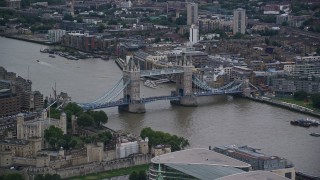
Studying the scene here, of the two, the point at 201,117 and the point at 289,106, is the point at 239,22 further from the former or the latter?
the point at 201,117

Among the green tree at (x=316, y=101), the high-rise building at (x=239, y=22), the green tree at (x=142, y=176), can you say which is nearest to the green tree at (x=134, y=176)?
the green tree at (x=142, y=176)

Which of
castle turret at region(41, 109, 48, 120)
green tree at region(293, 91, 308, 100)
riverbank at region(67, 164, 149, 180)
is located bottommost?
riverbank at region(67, 164, 149, 180)

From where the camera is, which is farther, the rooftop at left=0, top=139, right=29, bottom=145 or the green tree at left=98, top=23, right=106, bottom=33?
the green tree at left=98, top=23, right=106, bottom=33

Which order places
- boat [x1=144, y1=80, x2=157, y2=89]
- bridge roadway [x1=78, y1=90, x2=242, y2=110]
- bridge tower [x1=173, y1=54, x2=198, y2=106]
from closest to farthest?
bridge roadway [x1=78, y1=90, x2=242, y2=110]
bridge tower [x1=173, y1=54, x2=198, y2=106]
boat [x1=144, y1=80, x2=157, y2=89]

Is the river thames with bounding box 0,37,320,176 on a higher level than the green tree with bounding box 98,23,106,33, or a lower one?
lower

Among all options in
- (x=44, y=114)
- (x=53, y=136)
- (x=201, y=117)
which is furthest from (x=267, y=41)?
(x=53, y=136)

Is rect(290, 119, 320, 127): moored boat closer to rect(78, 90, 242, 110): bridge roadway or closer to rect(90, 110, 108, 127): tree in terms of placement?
rect(78, 90, 242, 110): bridge roadway

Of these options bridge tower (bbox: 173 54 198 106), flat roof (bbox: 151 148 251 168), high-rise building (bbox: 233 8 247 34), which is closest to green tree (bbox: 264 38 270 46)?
high-rise building (bbox: 233 8 247 34)

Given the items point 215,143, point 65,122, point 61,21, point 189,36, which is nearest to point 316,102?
point 215,143

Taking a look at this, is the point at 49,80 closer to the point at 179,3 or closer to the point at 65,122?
the point at 65,122
